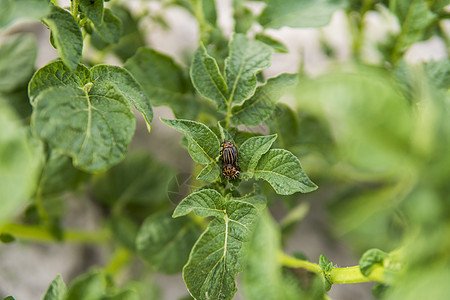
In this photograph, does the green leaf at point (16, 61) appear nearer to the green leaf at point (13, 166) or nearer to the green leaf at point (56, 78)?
the green leaf at point (56, 78)

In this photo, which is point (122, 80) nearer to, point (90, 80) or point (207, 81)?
point (90, 80)

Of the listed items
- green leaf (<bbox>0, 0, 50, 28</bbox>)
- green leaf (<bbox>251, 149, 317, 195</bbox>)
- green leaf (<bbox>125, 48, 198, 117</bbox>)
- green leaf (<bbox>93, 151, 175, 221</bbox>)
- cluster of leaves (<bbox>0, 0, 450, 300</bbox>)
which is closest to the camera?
cluster of leaves (<bbox>0, 0, 450, 300</bbox>)

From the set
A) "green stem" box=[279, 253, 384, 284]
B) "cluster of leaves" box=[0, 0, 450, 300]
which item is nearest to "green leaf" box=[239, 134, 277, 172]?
"cluster of leaves" box=[0, 0, 450, 300]

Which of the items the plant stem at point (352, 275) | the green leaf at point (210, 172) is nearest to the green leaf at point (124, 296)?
the green leaf at point (210, 172)

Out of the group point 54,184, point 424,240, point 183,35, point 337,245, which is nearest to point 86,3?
point 54,184

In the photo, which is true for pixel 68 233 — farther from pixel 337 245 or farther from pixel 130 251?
pixel 337 245

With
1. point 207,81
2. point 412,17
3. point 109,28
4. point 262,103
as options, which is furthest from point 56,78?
point 412,17

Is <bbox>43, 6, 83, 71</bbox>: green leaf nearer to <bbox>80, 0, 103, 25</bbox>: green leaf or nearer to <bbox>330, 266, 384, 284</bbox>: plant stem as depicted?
<bbox>80, 0, 103, 25</bbox>: green leaf
